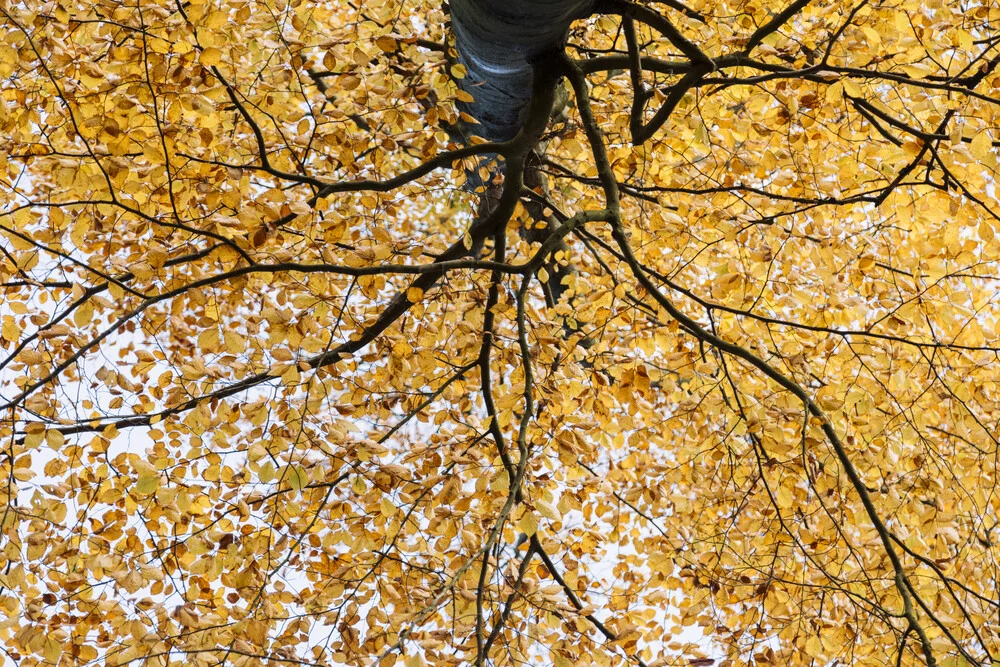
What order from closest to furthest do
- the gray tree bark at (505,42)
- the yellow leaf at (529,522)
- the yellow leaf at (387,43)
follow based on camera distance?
the gray tree bark at (505,42) → the yellow leaf at (529,522) → the yellow leaf at (387,43)

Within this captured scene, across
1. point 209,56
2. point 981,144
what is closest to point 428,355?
point 209,56

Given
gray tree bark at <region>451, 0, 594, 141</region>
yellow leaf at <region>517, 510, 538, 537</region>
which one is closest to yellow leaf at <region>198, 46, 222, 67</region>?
gray tree bark at <region>451, 0, 594, 141</region>

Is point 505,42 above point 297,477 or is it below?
above

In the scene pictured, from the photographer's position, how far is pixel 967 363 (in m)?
3.73

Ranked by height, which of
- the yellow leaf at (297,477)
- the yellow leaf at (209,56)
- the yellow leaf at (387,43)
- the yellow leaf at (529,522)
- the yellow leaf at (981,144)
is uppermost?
the yellow leaf at (387,43)

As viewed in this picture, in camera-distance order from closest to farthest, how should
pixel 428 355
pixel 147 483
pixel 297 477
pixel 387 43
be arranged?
pixel 297 477
pixel 147 483
pixel 387 43
pixel 428 355

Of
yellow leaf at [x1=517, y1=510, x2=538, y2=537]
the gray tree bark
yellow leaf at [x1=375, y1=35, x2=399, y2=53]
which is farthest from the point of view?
yellow leaf at [x1=375, y1=35, x2=399, y2=53]

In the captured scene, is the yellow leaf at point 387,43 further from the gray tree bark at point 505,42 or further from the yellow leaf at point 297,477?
the yellow leaf at point 297,477

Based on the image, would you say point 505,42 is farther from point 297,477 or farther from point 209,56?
point 297,477

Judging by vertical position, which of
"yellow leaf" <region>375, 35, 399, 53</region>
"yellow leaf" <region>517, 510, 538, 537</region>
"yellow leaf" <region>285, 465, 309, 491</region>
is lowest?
"yellow leaf" <region>517, 510, 538, 537</region>

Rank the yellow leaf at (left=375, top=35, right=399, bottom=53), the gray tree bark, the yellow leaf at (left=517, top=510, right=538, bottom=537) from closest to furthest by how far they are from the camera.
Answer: the gray tree bark < the yellow leaf at (left=517, top=510, right=538, bottom=537) < the yellow leaf at (left=375, top=35, right=399, bottom=53)

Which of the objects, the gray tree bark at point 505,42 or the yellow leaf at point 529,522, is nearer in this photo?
the gray tree bark at point 505,42

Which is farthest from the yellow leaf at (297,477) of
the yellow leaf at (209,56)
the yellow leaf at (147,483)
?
the yellow leaf at (209,56)

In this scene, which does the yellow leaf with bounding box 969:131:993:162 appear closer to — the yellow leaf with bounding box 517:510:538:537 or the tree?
the tree
